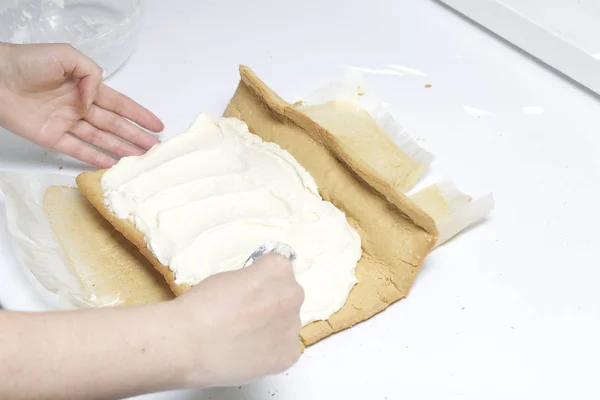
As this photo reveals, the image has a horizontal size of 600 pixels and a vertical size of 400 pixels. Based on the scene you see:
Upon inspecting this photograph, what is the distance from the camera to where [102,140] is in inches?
53.2

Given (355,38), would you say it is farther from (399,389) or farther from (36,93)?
(399,389)

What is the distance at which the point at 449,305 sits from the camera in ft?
3.76

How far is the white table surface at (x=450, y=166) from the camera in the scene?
106 centimetres

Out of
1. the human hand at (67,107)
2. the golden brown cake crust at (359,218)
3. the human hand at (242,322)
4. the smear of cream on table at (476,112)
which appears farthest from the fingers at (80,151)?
the smear of cream on table at (476,112)

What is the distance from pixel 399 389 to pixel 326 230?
293 millimetres

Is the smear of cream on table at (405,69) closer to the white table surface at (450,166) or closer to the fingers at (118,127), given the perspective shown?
the white table surface at (450,166)

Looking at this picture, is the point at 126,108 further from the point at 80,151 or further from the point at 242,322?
the point at 242,322

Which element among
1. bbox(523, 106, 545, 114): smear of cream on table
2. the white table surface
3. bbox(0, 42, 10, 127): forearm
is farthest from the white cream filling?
bbox(523, 106, 545, 114): smear of cream on table

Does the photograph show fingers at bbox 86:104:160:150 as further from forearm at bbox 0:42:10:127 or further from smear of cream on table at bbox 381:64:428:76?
smear of cream on table at bbox 381:64:428:76

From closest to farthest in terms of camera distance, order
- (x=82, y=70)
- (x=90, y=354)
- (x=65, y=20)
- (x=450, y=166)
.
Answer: (x=90, y=354) → (x=82, y=70) → (x=450, y=166) → (x=65, y=20)

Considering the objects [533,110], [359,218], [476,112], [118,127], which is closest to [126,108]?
[118,127]

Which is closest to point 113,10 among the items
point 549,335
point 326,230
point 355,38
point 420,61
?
point 355,38

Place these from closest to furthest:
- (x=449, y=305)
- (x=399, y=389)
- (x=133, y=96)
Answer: (x=399, y=389) → (x=449, y=305) → (x=133, y=96)

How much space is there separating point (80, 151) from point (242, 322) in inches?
26.9
